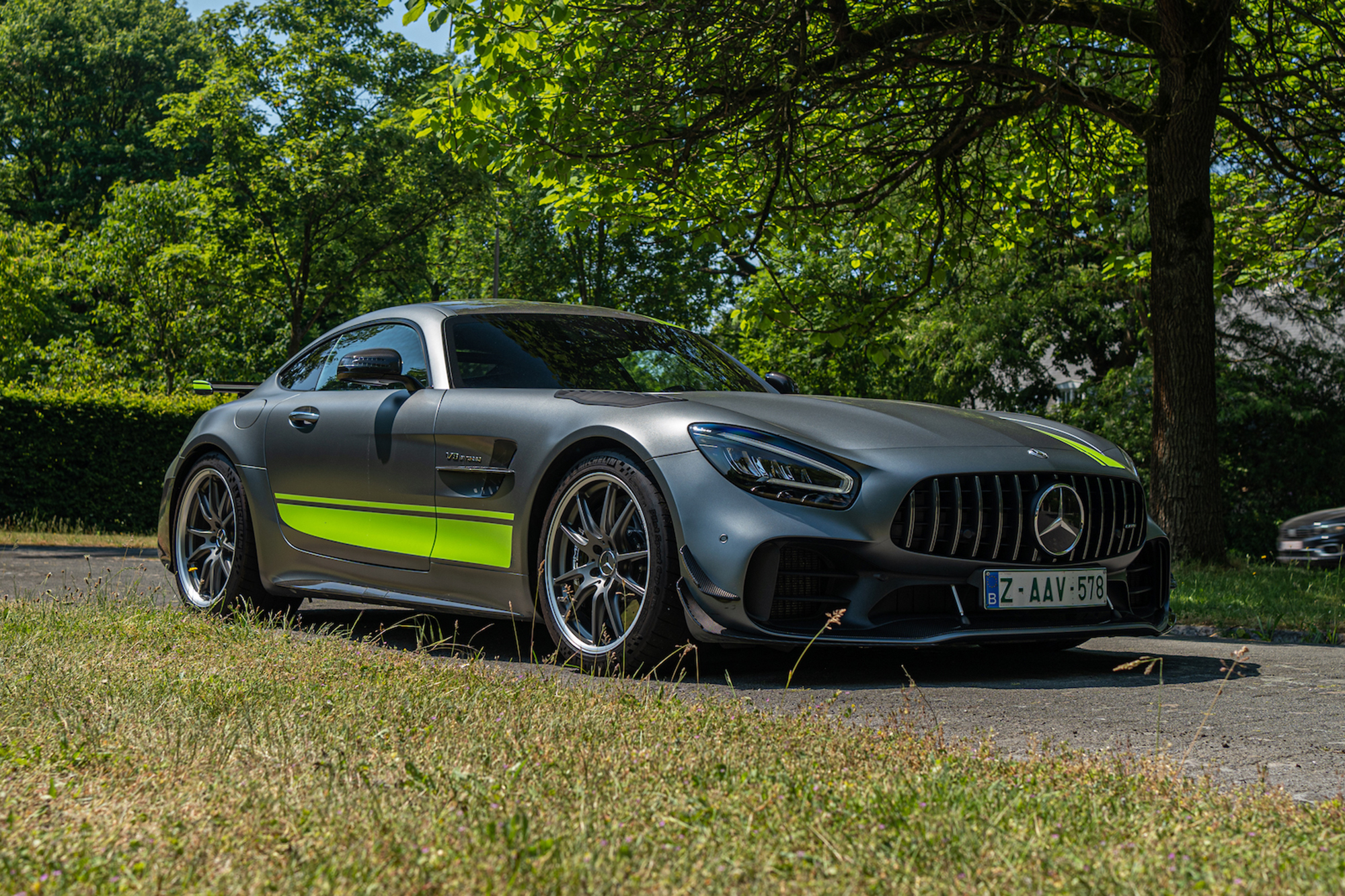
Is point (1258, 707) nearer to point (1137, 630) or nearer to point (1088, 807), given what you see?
Result: point (1137, 630)

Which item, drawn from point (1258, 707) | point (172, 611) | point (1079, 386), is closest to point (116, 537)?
point (172, 611)

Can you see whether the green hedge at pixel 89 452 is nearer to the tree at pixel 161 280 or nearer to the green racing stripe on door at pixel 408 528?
the tree at pixel 161 280

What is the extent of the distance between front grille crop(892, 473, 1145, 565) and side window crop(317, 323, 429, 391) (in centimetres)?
235

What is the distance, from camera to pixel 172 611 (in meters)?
5.65

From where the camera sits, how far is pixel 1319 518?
11492 millimetres

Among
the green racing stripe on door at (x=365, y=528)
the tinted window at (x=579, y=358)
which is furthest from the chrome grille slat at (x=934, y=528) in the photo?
the green racing stripe on door at (x=365, y=528)

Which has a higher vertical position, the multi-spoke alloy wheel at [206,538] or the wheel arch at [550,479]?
the wheel arch at [550,479]

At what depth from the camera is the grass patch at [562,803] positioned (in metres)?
2.00

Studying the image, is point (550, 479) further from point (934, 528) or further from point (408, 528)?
point (934, 528)

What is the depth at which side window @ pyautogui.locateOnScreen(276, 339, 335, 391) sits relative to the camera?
6309mm


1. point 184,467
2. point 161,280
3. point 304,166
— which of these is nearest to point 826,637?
point 184,467

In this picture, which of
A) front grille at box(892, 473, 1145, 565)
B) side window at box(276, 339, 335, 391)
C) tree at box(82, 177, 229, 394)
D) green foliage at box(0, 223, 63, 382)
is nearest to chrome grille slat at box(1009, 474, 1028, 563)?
front grille at box(892, 473, 1145, 565)

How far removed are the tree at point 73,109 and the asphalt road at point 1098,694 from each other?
37201 millimetres

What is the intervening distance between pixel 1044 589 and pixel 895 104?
24.7 ft
